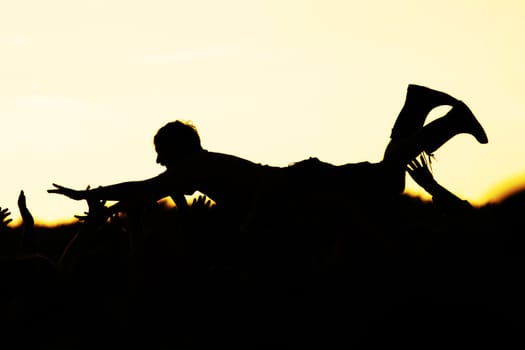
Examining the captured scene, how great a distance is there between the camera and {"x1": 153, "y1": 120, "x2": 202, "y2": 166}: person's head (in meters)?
9.66

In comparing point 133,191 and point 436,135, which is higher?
point 436,135

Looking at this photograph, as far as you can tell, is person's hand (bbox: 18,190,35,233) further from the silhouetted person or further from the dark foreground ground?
the silhouetted person

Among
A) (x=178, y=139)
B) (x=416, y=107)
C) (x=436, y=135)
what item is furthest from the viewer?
(x=416, y=107)

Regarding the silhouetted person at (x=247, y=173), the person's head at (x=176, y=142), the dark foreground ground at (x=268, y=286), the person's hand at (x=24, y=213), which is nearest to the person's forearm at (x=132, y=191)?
the silhouetted person at (x=247, y=173)

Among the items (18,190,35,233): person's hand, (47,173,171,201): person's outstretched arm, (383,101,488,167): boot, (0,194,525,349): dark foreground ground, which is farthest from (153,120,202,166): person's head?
(383,101,488,167): boot

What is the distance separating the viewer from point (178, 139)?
9656 millimetres

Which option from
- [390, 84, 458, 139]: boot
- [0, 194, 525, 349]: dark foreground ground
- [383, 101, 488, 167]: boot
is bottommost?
[0, 194, 525, 349]: dark foreground ground

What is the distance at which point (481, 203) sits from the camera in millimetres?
15906

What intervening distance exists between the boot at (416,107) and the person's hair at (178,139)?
1.89m

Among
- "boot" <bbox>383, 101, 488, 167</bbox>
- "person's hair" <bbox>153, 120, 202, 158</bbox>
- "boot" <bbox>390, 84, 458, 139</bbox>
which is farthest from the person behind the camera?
"boot" <bbox>390, 84, 458, 139</bbox>

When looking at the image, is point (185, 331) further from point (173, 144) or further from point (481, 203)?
point (481, 203)

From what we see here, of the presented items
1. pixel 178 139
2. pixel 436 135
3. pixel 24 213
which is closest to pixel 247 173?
pixel 178 139

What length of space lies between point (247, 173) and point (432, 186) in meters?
1.84

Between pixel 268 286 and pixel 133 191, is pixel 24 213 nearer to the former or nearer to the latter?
pixel 133 191
